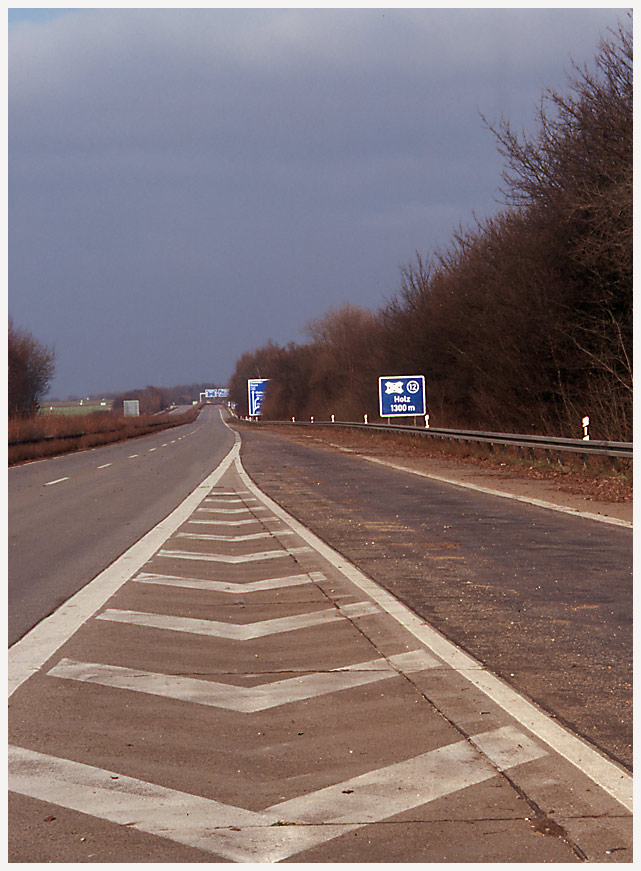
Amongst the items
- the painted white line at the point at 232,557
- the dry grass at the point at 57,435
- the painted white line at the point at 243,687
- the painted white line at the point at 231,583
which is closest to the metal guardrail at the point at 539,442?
the painted white line at the point at 232,557

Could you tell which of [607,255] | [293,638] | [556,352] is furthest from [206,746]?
[556,352]

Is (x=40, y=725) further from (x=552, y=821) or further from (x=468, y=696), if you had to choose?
(x=552, y=821)

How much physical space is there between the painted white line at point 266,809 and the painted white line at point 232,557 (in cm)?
664

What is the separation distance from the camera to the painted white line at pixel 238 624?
805 centimetres

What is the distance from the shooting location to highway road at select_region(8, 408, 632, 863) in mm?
4195

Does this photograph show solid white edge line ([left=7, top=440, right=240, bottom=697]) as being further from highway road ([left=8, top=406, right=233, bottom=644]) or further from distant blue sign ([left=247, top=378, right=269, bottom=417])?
distant blue sign ([left=247, top=378, right=269, bottom=417])

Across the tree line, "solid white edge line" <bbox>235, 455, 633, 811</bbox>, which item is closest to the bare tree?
the tree line

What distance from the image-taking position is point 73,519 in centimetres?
1712

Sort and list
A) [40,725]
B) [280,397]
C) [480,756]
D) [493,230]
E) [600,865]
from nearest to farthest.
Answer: [600,865]
[480,756]
[40,725]
[493,230]
[280,397]

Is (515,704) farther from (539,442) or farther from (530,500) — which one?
(539,442)

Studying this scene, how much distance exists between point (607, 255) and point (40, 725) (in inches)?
991

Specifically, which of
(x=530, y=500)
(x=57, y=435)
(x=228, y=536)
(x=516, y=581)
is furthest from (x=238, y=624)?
(x=57, y=435)

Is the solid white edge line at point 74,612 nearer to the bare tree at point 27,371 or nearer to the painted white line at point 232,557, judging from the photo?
the painted white line at point 232,557

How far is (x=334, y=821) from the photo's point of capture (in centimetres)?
429
